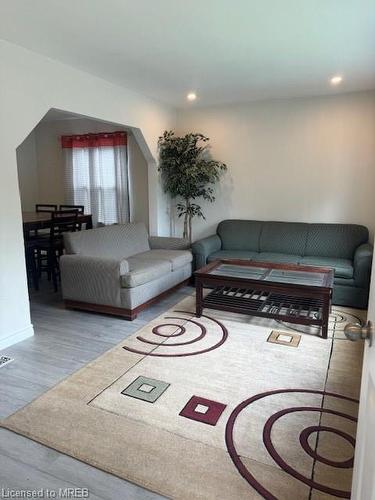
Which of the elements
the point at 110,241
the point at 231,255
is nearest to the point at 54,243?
the point at 110,241

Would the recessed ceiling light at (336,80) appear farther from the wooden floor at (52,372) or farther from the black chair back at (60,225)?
the black chair back at (60,225)

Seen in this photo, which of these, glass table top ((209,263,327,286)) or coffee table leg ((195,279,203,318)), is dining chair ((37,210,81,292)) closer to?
coffee table leg ((195,279,203,318))

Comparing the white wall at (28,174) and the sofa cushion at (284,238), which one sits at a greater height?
the white wall at (28,174)

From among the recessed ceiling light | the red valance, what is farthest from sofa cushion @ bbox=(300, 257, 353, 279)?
the red valance

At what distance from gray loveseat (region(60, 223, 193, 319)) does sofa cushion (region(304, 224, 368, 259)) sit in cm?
160

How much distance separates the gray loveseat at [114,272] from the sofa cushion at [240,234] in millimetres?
764

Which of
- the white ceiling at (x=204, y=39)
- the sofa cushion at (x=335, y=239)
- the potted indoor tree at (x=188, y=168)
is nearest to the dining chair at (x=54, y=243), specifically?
the potted indoor tree at (x=188, y=168)

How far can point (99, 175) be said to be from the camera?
5.85 metres

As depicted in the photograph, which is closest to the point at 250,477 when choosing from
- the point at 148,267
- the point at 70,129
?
the point at 148,267

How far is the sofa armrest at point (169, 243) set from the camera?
4661 mm

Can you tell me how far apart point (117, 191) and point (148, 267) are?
2.52m

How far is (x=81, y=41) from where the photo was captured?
2.76m

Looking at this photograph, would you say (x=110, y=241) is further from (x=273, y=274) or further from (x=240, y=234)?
(x=273, y=274)

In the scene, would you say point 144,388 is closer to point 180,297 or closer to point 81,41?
point 180,297
